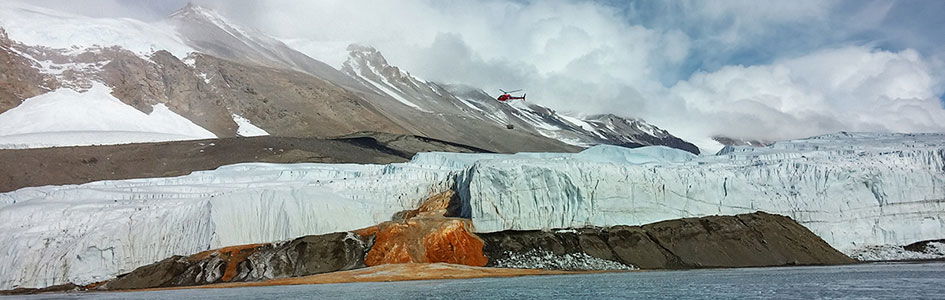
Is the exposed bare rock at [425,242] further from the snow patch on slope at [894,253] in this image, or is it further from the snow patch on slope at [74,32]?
the snow patch on slope at [74,32]

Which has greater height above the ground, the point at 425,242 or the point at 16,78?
the point at 16,78

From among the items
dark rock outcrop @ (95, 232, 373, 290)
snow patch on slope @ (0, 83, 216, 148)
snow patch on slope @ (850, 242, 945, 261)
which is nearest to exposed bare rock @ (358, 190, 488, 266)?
dark rock outcrop @ (95, 232, 373, 290)

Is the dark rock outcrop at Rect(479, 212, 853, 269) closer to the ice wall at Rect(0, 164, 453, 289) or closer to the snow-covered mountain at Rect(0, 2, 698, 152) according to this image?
the ice wall at Rect(0, 164, 453, 289)

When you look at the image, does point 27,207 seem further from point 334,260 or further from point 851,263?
point 851,263

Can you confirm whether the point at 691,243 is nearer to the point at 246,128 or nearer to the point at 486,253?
the point at 486,253

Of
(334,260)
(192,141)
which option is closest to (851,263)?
(334,260)

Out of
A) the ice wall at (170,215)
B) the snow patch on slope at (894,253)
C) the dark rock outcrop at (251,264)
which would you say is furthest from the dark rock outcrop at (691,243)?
the ice wall at (170,215)

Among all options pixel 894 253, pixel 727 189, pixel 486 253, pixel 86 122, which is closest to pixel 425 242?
pixel 486 253
